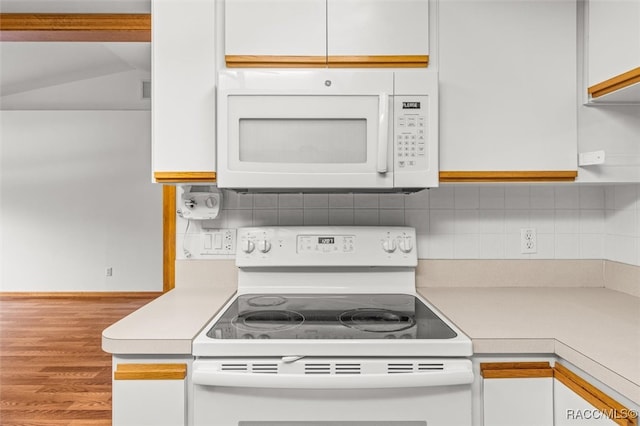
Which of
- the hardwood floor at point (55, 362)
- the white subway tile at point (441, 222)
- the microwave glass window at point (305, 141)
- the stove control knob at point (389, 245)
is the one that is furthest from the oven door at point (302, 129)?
the hardwood floor at point (55, 362)

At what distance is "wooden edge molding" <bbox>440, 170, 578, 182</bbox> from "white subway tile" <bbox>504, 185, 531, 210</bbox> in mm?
287

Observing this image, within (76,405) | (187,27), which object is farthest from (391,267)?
(76,405)

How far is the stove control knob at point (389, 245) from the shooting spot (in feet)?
5.58

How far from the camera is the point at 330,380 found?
109cm

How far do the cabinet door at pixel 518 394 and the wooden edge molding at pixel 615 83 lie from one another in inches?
32.9

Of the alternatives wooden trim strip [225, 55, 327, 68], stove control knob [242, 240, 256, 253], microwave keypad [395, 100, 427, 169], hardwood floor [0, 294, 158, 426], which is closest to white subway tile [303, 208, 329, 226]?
stove control knob [242, 240, 256, 253]

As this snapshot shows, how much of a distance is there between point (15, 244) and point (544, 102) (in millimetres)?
5896

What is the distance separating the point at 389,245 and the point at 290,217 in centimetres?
42

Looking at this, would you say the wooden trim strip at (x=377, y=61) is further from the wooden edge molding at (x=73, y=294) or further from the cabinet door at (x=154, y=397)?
the wooden edge molding at (x=73, y=294)

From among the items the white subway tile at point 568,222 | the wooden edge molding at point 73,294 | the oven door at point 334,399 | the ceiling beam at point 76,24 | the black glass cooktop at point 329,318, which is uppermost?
the ceiling beam at point 76,24

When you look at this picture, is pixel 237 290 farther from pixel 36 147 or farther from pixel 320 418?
pixel 36 147

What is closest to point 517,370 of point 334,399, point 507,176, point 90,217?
point 334,399

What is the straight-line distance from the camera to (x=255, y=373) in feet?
3.63

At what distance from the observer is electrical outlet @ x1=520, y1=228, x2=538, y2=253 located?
69.9 inches
